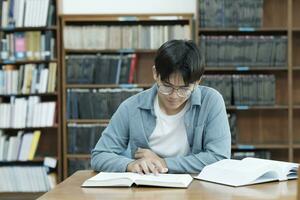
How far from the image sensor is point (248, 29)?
14.7 ft

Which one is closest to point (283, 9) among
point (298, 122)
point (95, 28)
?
Answer: point (298, 122)

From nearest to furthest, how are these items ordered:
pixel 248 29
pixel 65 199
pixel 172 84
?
pixel 65 199 < pixel 172 84 < pixel 248 29

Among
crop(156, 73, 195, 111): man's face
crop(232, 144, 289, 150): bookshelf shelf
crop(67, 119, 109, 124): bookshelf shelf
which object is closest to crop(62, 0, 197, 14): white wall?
crop(67, 119, 109, 124): bookshelf shelf

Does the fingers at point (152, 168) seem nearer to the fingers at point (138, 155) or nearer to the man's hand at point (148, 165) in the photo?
the man's hand at point (148, 165)

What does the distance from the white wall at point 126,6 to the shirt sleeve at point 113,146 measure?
9.05 feet

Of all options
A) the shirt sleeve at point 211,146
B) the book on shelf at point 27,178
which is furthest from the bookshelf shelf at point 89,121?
the shirt sleeve at point 211,146

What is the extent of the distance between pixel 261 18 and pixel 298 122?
109cm

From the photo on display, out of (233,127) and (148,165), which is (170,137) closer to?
(148,165)

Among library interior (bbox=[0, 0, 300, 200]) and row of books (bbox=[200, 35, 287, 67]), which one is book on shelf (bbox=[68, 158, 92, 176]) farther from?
row of books (bbox=[200, 35, 287, 67])

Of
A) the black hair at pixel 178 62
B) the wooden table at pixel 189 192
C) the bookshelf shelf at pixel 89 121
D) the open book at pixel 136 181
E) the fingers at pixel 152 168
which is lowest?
the bookshelf shelf at pixel 89 121

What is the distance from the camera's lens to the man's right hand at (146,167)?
1796mm

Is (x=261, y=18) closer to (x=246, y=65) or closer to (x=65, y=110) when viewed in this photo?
(x=246, y=65)

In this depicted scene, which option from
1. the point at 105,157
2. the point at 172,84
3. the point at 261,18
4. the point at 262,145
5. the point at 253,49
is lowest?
the point at 262,145

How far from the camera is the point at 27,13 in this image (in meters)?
4.57
